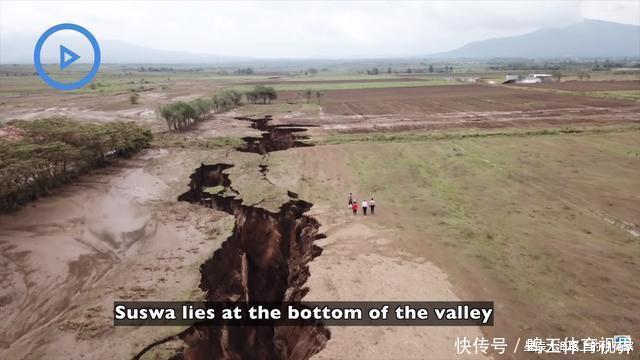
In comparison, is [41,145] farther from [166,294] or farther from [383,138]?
[383,138]

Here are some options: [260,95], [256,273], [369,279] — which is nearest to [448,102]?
[260,95]

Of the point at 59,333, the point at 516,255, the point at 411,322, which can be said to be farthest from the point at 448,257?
the point at 59,333

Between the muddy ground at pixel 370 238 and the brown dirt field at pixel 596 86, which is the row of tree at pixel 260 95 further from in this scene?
the brown dirt field at pixel 596 86

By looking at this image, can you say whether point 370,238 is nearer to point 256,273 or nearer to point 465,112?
point 256,273

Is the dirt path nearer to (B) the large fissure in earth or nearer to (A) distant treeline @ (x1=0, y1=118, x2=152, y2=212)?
(B) the large fissure in earth

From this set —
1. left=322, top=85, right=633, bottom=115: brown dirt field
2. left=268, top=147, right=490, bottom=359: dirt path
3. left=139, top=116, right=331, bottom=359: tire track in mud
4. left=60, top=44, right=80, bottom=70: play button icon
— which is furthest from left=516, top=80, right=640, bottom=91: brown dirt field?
left=60, top=44, right=80, bottom=70: play button icon

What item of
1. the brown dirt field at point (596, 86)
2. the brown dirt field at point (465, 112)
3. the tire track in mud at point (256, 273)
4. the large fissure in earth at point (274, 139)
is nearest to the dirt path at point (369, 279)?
the tire track in mud at point (256, 273)
